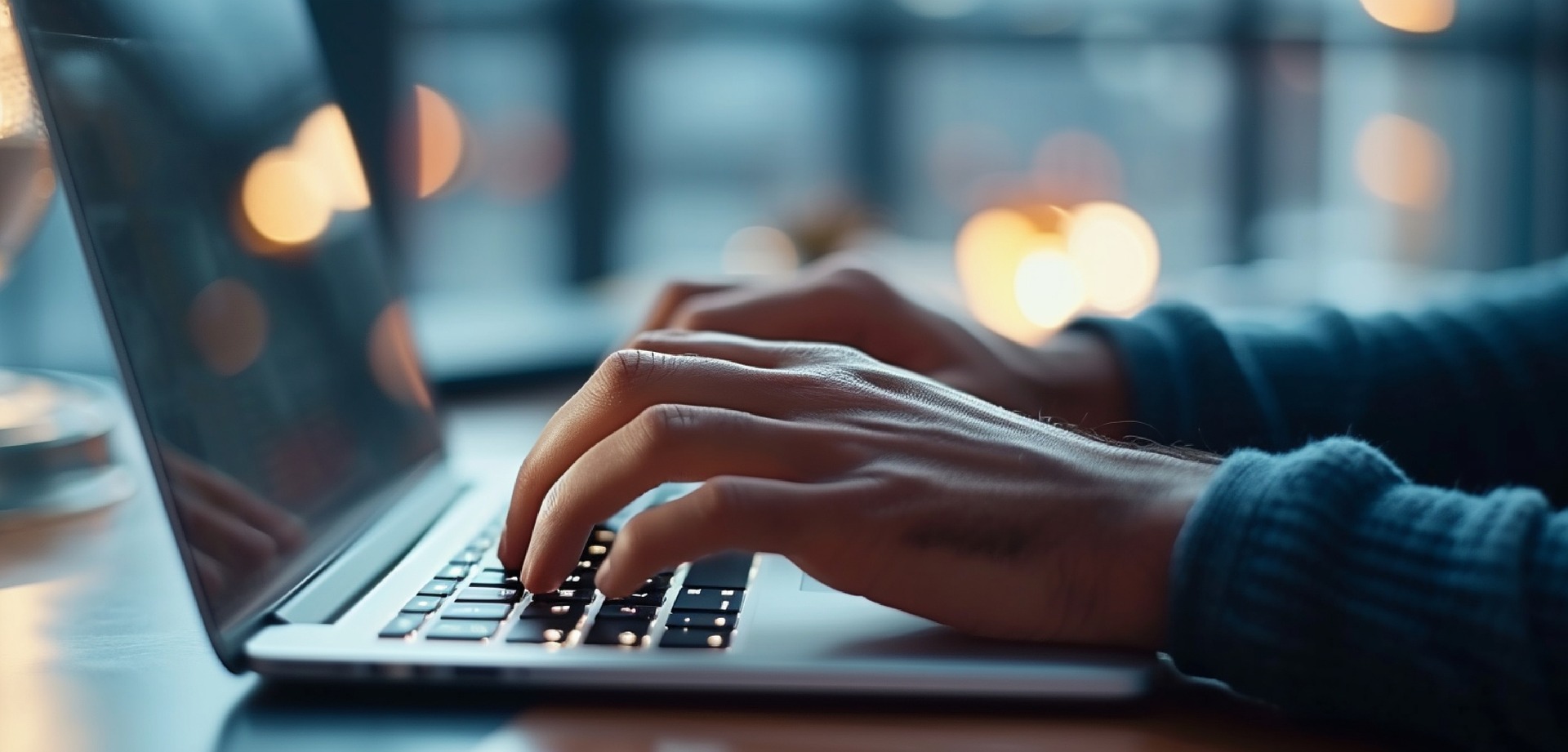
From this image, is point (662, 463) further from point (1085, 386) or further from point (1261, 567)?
point (1085, 386)

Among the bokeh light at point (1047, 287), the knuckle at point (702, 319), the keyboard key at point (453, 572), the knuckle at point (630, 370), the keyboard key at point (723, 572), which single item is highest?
the knuckle at point (630, 370)

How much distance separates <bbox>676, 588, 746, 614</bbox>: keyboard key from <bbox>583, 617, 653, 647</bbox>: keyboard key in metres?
0.03

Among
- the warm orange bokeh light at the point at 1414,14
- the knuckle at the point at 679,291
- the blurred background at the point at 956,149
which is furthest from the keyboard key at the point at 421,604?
→ the warm orange bokeh light at the point at 1414,14

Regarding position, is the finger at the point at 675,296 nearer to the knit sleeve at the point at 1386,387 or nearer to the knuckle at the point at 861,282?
the knuckle at the point at 861,282

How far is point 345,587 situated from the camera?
52cm

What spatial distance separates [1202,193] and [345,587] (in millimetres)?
3164

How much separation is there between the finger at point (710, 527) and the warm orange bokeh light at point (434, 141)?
152 centimetres

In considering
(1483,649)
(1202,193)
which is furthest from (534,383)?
(1202,193)

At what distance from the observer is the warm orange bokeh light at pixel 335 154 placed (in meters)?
0.74

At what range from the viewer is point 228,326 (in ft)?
1.92

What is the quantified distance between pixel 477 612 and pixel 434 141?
1.71 metres

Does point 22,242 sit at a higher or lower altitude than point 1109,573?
higher

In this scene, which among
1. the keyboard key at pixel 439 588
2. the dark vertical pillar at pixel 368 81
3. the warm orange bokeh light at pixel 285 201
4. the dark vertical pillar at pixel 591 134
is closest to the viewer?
the keyboard key at pixel 439 588

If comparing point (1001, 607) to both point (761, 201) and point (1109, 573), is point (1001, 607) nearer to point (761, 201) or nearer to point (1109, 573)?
point (1109, 573)
